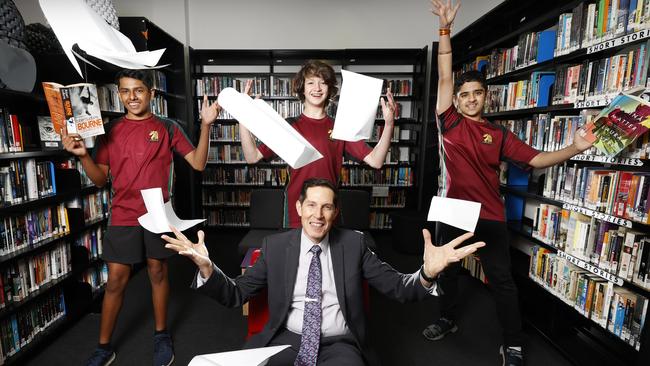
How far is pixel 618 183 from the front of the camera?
5.55 feet

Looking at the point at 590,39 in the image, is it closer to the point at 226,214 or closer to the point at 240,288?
the point at 240,288

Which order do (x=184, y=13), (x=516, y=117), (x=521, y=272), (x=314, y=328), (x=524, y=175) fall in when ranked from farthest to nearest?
(x=184, y=13)
(x=516, y=117)
(x=524, y=175)
(x=521, y=272)
(x=314, y=328)

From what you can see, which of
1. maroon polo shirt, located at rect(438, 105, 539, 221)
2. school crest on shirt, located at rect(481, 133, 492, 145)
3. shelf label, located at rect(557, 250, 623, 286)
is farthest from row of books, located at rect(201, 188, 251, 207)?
shelf label, located at rect(557, 250, 623, 286)

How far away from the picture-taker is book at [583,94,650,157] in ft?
4.58

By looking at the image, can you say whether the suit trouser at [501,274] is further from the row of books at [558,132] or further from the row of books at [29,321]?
the row of books at [29,321]

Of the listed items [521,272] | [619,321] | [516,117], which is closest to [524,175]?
[516,117]

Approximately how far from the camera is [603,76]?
1818 millimetres

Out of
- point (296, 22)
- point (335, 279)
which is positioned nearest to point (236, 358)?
point (335, 279)

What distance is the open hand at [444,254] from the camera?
1.15 m

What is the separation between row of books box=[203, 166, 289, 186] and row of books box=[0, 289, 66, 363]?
242 centimetres

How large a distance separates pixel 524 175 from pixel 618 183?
A: 98 centimetres

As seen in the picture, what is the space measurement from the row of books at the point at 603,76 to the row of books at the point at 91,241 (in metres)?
3.26

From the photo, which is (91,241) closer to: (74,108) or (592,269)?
(74,108)

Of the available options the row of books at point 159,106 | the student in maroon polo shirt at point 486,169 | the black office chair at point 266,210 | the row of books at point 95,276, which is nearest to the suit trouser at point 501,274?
the student in maroon polo shirt at point 486,169
